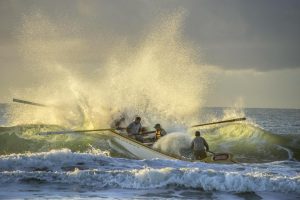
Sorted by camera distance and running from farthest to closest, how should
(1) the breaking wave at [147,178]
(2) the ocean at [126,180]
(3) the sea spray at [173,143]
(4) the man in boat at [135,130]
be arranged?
(3) the sea spray at [173,143] → (4) the man in boat at [135,130] → (1) the breaking wave at [147,178] → (2) the ocean at [126,180]

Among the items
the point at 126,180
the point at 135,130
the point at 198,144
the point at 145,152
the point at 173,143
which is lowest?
the point at 126,180

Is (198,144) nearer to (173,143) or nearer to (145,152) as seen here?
(145,152)

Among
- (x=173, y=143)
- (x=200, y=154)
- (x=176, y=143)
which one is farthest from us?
(x=176, y=143)

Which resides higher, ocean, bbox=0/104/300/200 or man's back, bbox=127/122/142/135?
man's back, bbox=127/122/142/135

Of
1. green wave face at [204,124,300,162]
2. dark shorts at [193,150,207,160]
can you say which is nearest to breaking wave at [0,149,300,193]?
dark shorts at [193,150,207,160]

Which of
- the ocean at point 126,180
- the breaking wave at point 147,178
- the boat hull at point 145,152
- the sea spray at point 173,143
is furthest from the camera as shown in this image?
the sea spray at point 173,143

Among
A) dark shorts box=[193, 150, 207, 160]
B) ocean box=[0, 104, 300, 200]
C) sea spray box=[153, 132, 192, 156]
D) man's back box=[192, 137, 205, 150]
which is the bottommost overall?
ocean box=[0, 104, 300, 200]

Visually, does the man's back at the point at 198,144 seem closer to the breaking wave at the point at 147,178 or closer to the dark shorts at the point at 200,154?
the dark shorts at the point at 200,154

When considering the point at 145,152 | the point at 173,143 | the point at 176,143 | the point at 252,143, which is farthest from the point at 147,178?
the point at 252,143

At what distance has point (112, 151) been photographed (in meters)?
23.6

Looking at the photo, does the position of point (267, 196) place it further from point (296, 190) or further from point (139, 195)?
point (139, 195)

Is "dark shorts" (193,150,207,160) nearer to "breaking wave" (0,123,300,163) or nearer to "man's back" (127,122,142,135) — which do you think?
"breaking wave" (0,123,300,163)

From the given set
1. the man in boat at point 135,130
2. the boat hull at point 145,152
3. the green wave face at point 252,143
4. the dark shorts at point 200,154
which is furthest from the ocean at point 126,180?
the green wave face at point 252,143

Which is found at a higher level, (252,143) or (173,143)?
(252,143)
